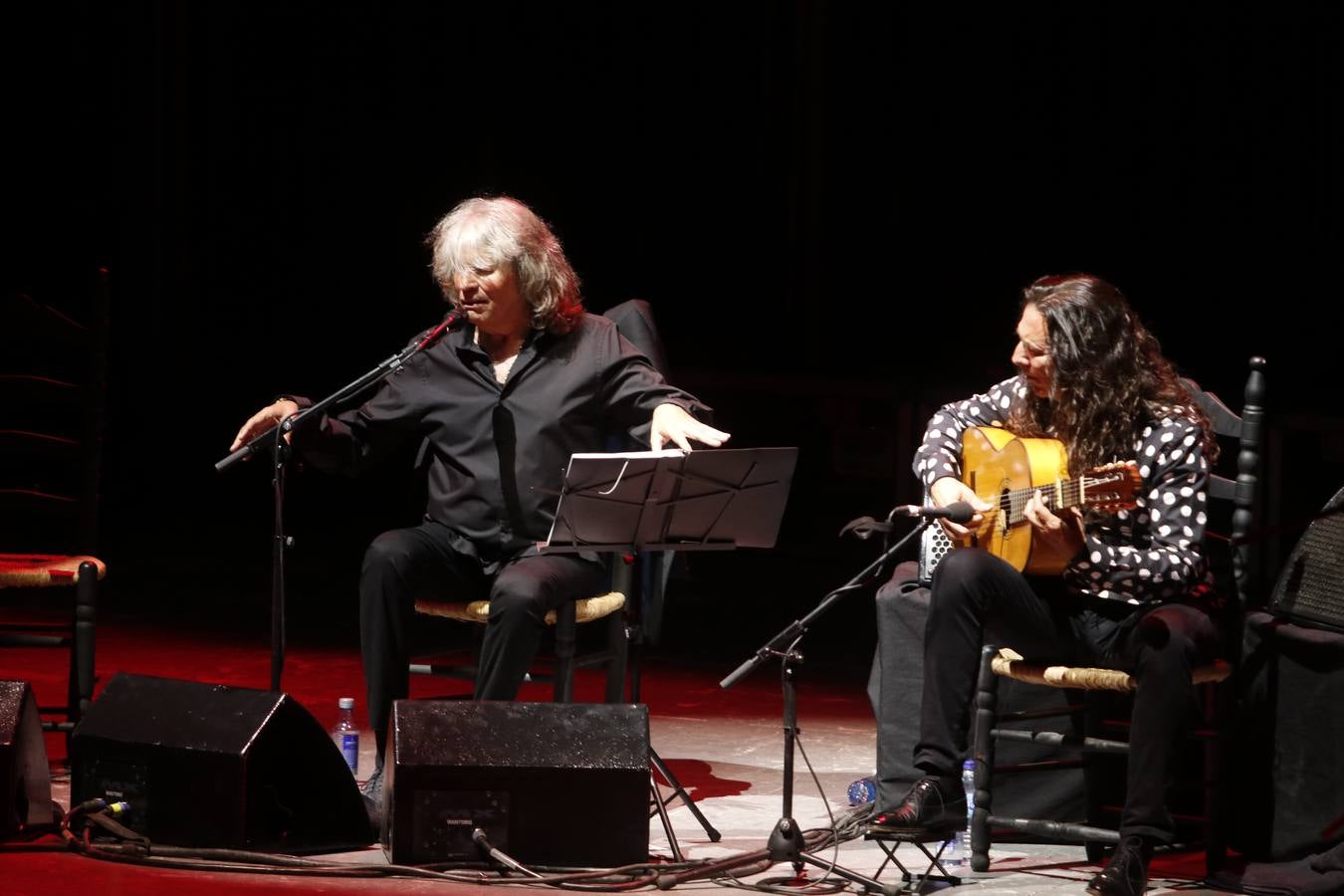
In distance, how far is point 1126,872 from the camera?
3.51 metres

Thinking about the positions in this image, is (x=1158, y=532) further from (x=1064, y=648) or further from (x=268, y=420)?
(x=268, y=420)

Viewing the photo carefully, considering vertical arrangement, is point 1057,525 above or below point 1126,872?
above

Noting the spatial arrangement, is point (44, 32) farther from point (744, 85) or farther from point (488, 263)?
point (488, 263)

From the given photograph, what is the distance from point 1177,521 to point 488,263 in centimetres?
172

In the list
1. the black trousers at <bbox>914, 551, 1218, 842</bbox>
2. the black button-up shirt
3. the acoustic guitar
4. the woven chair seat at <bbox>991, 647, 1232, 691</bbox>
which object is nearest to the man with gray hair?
the black button-up shirt

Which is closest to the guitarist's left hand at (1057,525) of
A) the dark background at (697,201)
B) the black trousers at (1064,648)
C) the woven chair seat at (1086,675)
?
the black trousers at (1064,648)

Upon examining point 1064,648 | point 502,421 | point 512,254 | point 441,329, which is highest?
point 512,254

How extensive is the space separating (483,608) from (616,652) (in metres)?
0.37

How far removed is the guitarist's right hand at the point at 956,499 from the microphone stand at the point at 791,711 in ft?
0.93

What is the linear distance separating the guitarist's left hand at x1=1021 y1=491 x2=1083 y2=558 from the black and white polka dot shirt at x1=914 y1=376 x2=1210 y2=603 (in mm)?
32

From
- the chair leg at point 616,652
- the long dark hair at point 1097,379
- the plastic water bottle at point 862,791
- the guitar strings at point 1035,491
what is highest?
the long dark hair at point 1097,379

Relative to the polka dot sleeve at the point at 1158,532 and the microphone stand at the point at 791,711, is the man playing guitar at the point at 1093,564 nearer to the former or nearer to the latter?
Answer: the polka dot sleeve at the point at 1158,532

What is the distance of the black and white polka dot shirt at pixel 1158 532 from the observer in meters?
3.78

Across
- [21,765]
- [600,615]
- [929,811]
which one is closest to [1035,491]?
[929,811]
